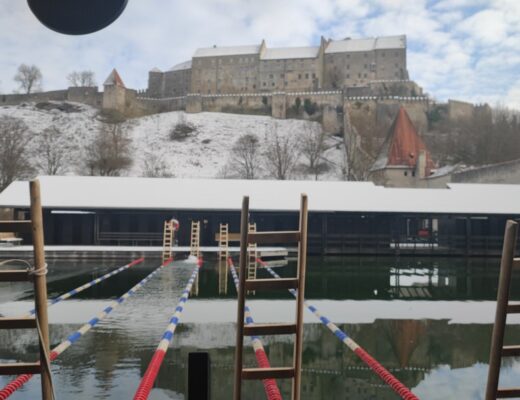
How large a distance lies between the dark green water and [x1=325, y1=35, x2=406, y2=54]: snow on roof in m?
73.0

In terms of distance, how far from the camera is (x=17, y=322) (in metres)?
2.60

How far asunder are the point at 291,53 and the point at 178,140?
2749 cm

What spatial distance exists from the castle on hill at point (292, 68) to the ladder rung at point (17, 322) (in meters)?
79.6

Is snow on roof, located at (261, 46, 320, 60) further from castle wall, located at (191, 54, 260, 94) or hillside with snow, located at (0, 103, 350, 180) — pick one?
hillside with snow, located at (0, 103, 350, 180)

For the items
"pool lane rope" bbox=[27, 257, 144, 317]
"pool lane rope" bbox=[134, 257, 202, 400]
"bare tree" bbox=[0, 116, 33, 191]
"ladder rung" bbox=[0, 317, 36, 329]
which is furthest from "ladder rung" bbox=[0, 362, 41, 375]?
"bare tree" bbox=[0, 116, 33, 191]

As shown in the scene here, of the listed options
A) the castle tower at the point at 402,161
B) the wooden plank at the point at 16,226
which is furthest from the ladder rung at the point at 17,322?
the castle tower at the point at 402,161

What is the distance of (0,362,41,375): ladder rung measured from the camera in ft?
8.49

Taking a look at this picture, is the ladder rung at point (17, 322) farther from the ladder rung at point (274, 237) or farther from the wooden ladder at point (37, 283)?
the ladder rung at point (274, 237)

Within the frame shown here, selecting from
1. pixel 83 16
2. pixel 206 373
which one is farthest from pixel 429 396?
pixel 83 16

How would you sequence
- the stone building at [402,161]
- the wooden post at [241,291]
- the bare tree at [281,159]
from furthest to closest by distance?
the bare tree at [281,159] → the stone building at [402,161] → the wooden post at [241,291]

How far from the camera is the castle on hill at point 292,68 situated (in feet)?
265

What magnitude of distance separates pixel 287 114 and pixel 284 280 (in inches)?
2853

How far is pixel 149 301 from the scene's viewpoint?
10.1 meters

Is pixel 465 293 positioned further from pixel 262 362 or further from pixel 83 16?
pixel 83 16
